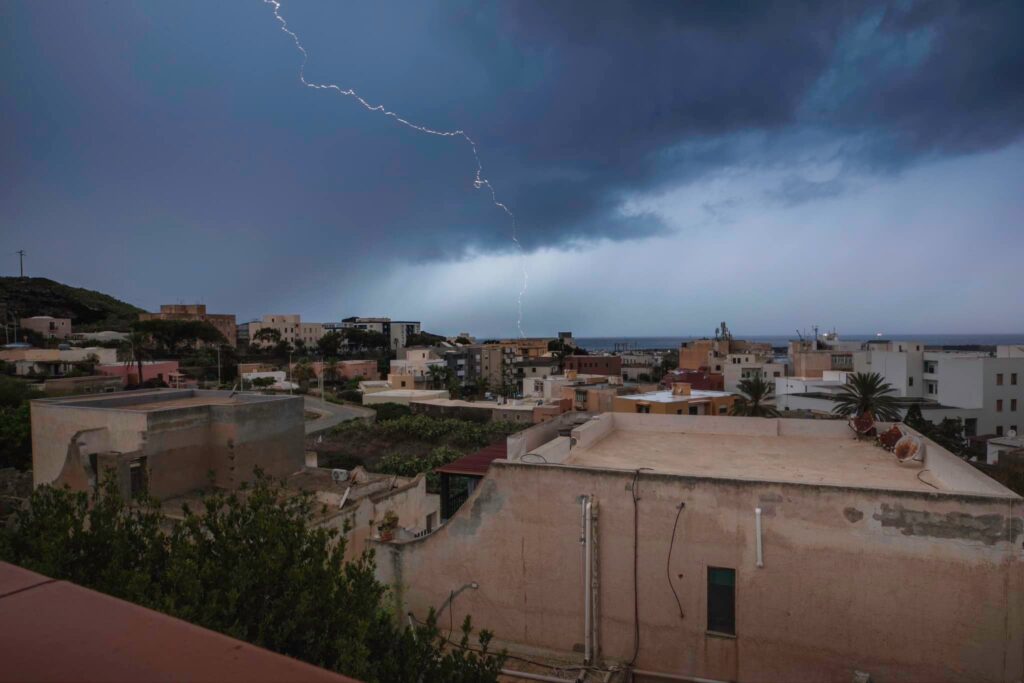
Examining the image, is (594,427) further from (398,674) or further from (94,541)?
(94,541)

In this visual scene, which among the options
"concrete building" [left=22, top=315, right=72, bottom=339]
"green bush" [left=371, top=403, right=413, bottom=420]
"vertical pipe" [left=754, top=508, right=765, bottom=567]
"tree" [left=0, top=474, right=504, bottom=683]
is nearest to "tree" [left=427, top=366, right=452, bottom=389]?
"green bush" [left=371, top=403, right=413, bottom=420]

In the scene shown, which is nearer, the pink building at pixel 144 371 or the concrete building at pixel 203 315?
the pink building at pixel 144 371

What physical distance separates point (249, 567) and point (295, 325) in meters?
115

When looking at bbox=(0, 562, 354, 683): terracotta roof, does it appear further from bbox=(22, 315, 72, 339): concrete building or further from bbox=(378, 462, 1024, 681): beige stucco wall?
bbox=(22, 315, 72, 339): concrete building

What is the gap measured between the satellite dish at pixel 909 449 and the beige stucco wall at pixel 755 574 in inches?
106

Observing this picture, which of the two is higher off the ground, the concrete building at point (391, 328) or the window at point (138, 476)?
the concrete building at point (391, 328)

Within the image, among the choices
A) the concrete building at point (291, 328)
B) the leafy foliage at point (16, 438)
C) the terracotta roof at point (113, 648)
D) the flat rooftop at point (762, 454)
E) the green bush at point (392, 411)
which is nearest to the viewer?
the terracotta roof at point (113, 648)

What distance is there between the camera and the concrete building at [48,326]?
246ft

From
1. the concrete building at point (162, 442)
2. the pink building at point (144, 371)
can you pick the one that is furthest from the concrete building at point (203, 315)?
the concrete building at point (162, 442)

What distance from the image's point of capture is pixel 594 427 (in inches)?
391

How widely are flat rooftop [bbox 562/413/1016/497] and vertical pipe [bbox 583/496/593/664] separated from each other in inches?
44.1

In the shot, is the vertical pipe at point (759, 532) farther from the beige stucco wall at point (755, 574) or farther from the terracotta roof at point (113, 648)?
the terracotta roof at point (113, 648)

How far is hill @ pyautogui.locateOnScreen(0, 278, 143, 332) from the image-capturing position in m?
83.8

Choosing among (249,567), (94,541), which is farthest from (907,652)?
(94,541)
